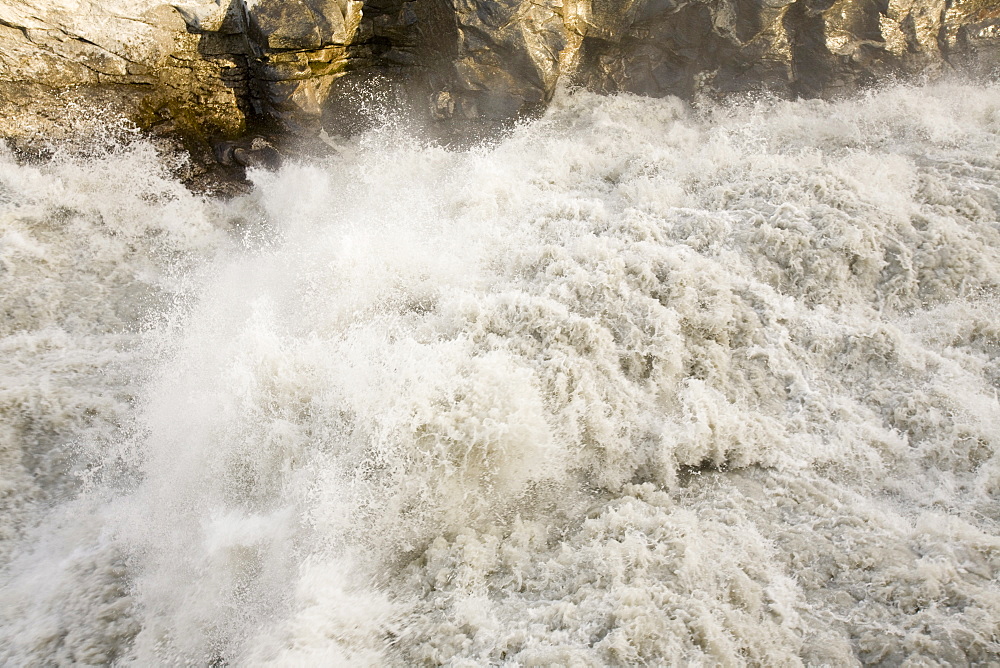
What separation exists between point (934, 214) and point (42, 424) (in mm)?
6889

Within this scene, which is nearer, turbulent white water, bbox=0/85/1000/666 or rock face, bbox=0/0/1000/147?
turbulent white water, bbox=0/85/1000/666

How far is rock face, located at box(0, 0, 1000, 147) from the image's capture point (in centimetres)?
561

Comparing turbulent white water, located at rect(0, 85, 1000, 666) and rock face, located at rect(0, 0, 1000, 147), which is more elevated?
rock face, located at rect(0, 0, 1000, 147)

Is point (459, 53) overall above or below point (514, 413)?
above

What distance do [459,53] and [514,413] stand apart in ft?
14.8

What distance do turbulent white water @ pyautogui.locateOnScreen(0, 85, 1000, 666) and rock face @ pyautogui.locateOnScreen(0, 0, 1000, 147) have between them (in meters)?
0.81

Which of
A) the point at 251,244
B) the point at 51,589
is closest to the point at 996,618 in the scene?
the point at 51,589

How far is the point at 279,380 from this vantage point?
143 inches

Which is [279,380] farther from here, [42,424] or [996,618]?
[996,618]

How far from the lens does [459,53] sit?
20.4 ft

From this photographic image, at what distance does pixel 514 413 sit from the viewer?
339 centimetres

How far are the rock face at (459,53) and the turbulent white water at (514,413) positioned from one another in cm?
81

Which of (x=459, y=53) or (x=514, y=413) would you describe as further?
A: (x=459, y=53)

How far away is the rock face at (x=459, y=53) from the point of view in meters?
5.61
